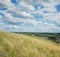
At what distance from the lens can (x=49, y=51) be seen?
44.2ft

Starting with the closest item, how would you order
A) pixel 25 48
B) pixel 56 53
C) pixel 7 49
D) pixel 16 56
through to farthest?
pixel 16 56
pixel 7 49
pixel 25 48
pixel 56 53

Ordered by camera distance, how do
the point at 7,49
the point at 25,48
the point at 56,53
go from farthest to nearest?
the point at 56,53, the point at 25,48, the point at 7,49

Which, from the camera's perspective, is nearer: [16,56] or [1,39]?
[16,56]

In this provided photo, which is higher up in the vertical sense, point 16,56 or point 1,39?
point 1,39

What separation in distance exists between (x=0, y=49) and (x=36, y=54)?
2.01 metres

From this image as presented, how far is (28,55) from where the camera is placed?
11.4 m

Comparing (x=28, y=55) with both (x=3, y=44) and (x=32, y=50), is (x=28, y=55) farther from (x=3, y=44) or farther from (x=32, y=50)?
(x=3, y=44)

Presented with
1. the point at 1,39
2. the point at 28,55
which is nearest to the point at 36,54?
the point at 28,55

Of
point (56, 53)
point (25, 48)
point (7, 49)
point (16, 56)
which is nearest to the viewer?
point (16, 56)

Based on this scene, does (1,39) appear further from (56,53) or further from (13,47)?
(56,53)

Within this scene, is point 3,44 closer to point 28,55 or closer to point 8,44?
point 8,44

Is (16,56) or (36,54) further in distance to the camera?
(36,54)

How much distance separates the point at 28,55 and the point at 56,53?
8.22 ft

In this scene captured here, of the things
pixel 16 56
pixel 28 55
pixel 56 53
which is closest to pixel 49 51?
pixel 56 53
